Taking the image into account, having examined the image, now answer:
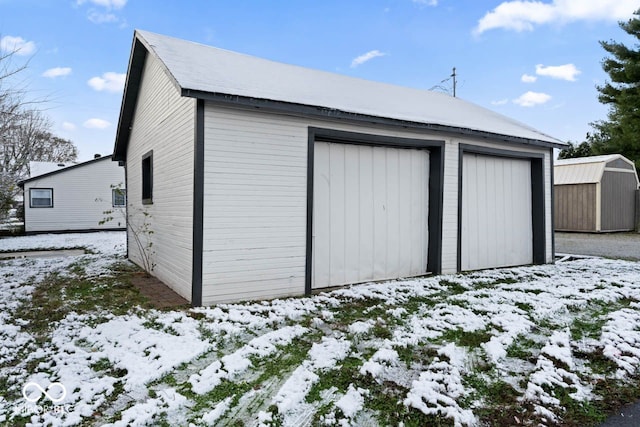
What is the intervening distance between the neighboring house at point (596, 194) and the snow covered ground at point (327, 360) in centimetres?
1115

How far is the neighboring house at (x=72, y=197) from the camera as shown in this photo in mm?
17250

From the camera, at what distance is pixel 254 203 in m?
4.91

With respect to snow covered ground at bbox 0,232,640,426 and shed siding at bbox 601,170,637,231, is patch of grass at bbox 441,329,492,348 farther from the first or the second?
shed siding at bbox 601,170,637,231

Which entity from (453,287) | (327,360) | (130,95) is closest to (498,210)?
(453,287)

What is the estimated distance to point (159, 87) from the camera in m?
6.31

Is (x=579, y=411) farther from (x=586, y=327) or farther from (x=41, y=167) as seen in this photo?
(x=41, y=167)

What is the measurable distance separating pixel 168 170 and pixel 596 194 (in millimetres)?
14760

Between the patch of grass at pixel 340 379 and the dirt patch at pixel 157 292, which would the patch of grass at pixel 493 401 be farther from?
the dirt patch at pixel 157 292

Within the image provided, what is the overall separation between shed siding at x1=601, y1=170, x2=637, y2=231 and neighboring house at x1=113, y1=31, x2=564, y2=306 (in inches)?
338

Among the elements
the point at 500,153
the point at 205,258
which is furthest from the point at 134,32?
the point at 500,153

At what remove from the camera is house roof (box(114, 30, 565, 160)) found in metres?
4.72

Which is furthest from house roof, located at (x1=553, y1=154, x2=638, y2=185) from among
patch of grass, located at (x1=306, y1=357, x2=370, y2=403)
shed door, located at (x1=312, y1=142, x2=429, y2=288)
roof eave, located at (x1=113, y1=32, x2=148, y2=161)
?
patch of grass, located at (x1=306, y1=357, x2=370, y2=403)

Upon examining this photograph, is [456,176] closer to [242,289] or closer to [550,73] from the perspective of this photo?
[242,289]

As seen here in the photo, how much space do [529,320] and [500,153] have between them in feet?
13.9
